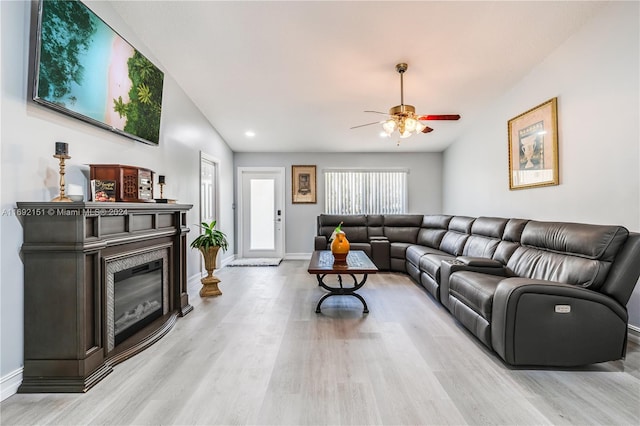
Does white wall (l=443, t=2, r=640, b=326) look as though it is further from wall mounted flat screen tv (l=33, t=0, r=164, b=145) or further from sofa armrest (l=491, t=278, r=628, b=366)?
wall mounted flat screen tv (l=33, t=0, r=164, b=145)

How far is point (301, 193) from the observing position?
6438 mm

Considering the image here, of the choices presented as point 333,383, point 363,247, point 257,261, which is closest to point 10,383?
point 333,383

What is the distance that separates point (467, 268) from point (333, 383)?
74.6 inches

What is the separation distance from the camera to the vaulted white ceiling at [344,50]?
104 inches

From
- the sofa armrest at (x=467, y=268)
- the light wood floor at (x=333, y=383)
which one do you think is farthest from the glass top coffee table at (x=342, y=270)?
the sofa armrest at (x=467, y=268)

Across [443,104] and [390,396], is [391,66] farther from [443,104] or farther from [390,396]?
[390,396]

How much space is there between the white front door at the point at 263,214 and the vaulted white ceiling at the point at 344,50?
1818 mm

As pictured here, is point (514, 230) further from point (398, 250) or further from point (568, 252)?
point (398, 250)

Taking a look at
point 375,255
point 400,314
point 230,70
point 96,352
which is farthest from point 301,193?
point 96,352

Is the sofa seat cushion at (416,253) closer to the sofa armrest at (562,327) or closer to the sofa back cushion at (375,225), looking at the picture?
the sofa back cushion at (375,225)

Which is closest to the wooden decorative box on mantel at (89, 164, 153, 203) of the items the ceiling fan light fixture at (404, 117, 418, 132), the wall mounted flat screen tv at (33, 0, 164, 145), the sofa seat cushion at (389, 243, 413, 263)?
the wall mounted flat screen tv at (33, 0, 164, 145)

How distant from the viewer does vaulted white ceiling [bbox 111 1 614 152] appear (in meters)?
2.63

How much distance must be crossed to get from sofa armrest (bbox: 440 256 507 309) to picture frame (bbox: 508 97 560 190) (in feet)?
3.67

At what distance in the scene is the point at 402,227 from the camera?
5.84m
